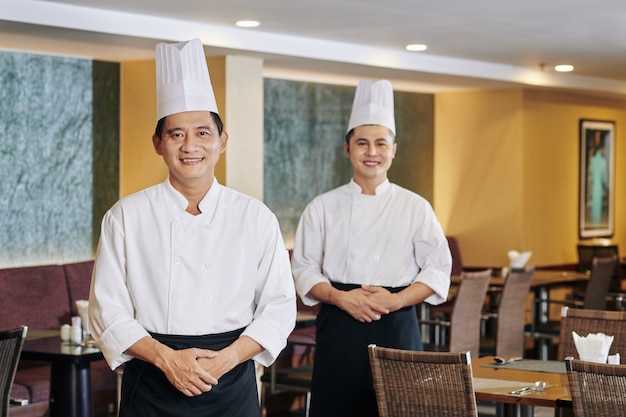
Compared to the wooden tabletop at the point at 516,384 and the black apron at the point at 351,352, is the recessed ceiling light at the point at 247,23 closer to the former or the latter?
the black apron at the point at 351,352

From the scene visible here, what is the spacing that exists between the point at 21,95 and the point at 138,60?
0.84m

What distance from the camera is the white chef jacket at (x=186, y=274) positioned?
101 inches

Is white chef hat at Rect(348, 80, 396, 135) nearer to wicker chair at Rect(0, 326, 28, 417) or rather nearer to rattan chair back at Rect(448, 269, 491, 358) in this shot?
wicker chair at Rect(0, 326, 28, 417)

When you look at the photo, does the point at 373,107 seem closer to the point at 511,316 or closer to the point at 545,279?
the point at 511,316

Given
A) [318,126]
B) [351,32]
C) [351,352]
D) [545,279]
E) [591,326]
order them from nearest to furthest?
[351,352] < [591,326] < [351,32] < [545,279] < [318,126]

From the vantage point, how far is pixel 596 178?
10.3 m

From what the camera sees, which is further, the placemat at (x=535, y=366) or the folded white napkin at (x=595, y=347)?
the placemat at (x=535, y=366)

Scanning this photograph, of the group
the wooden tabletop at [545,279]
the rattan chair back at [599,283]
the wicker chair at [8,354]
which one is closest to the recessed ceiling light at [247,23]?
the wooden tabletop at [545,279]

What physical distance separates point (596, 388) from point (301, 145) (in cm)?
537

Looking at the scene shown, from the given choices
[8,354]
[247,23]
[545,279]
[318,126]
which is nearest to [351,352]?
[8,354]

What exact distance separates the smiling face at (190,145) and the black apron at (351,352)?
1361mm

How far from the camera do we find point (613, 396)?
9.78 feet

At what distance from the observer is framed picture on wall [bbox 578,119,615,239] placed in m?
10.1

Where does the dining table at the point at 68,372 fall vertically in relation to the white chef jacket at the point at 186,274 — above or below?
below
